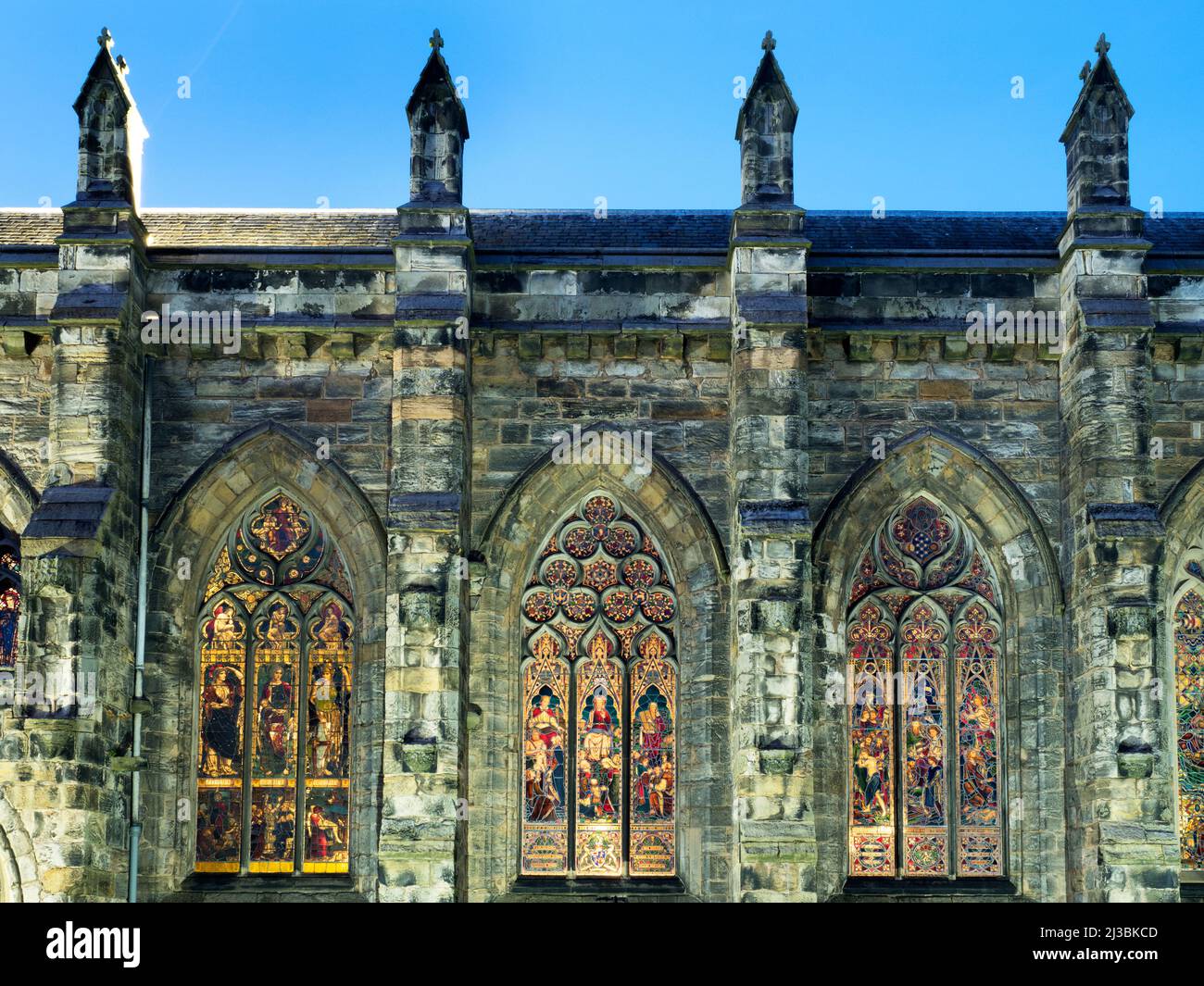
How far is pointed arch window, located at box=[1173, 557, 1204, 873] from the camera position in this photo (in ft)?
66.0

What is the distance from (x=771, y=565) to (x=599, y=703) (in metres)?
2.79

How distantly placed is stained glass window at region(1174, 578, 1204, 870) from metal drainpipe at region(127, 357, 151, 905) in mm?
11351

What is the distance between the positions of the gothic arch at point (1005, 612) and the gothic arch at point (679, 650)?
1.13 metres

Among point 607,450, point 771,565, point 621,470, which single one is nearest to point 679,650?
point 771,565

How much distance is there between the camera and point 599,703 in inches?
802

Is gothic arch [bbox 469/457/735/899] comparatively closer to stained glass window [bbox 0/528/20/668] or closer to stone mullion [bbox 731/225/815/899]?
stone mullion [bbox 731/225/815/899]

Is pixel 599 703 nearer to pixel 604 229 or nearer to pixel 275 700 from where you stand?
pixel 275 700

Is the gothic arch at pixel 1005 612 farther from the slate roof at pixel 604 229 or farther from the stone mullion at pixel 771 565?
the slate roof at pixel 604 229

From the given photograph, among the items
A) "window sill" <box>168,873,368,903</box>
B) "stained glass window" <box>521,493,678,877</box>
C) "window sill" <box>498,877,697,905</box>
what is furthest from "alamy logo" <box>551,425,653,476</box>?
"window sill" <box>168,873,368,903</box>

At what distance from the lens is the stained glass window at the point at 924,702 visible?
20.1m

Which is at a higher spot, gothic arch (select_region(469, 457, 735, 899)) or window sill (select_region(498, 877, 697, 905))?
gothic arch (select_region(469, 457, 735, 899))
